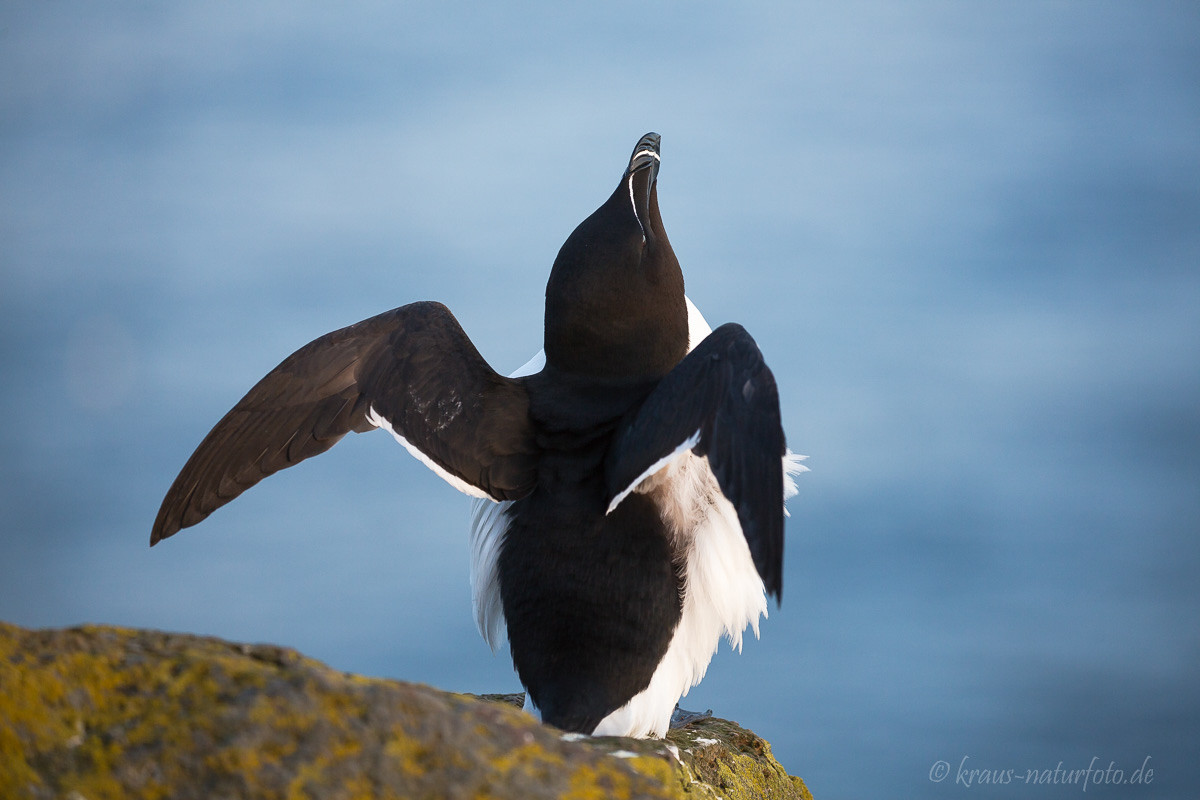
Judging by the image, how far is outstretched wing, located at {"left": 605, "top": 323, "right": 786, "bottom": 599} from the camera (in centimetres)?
379

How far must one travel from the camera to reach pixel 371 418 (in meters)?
5.20

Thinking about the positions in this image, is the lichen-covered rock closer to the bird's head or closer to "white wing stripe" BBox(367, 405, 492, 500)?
"white wing stripe" BBox(367, 405, 492, 500)

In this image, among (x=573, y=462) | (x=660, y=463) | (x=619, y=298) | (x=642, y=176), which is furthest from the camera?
(x=642, y=176)

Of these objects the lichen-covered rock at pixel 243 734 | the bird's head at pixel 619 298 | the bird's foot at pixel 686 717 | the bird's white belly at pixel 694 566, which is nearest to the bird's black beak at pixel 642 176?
the bird's head at pixel 619 298

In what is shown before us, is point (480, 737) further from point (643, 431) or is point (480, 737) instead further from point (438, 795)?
point (643, 431)

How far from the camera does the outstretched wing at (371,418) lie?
5125mm

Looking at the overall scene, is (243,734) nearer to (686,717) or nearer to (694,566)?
(694,566)

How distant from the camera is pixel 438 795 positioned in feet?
7.28

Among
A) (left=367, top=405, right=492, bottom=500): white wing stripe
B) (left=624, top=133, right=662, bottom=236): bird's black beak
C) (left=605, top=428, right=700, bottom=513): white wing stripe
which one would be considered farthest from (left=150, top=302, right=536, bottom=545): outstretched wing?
(left=624, top=133, right=662, bottom=236): bird's black beak

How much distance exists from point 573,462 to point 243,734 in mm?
3051

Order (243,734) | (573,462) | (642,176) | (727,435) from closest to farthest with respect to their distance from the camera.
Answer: (243,734) < (727,435) < (573,462) < (642,176)

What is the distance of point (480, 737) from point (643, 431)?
2347 millimetres

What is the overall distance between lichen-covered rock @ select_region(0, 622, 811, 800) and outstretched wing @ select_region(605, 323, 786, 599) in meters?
1.46

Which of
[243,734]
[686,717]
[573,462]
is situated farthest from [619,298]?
[243,734]
